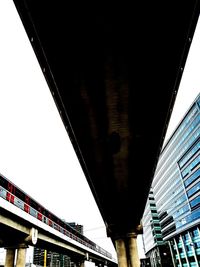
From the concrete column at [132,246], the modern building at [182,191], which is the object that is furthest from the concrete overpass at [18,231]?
the modern building at [182,191]

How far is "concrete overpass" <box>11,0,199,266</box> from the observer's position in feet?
17.1

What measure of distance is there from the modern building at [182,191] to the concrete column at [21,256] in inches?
1832

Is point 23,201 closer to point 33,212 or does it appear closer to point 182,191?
point 33,212

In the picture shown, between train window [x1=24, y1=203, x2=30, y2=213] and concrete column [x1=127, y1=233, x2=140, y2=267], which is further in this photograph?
concrete column [x1=127, y1=233, x2=140, y2=267]

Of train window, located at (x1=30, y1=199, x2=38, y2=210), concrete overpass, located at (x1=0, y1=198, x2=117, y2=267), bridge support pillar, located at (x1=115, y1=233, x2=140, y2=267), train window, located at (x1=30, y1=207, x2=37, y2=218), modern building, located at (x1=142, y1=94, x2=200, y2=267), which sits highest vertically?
modern building, located at (x1=142, y1=94, x2=200, y2=267)

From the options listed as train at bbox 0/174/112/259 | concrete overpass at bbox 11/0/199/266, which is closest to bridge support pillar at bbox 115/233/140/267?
train at bbox 0/174/112/259

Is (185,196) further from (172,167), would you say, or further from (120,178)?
(120,178)

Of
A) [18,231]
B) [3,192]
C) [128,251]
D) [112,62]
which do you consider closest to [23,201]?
[18,231]

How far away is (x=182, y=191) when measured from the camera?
70.1 m

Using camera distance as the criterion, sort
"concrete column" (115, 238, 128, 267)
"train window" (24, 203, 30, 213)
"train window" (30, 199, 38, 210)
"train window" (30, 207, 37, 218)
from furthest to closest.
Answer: "concrete column" (115, 238, 128, 267) < "train window" (30, 199, 38, 210) < "train window" (30, 207, 37, 218) < "train window" (24, 203, 30, 213)

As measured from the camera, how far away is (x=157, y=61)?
6.79 metres

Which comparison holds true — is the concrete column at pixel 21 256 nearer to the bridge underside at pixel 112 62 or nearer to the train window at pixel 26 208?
the train window at pixel 26 208

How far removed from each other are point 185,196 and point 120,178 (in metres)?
59.2

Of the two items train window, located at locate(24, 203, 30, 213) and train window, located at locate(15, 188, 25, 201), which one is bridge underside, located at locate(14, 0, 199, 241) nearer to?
train window, located at locate(15, 188, 25, 201)
